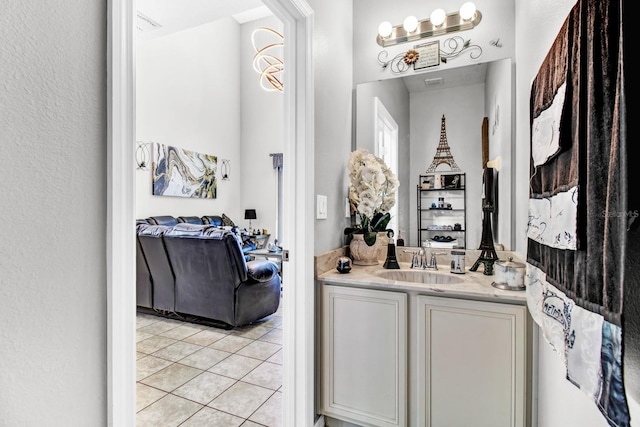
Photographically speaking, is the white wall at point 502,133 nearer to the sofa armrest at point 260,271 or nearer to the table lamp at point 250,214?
the sofa armrest at point 260,271

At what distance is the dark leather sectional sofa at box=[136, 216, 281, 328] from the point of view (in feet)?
9.89

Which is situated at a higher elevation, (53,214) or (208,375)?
(53,214)

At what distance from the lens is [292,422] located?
156 cm

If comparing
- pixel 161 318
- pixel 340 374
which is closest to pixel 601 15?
pixel 340 374

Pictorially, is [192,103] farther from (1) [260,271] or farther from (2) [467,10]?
(2) [467,10]

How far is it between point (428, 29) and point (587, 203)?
1.75 m

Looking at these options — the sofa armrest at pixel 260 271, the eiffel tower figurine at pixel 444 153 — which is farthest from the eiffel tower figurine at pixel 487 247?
the sofa armrest at pixel 260 271

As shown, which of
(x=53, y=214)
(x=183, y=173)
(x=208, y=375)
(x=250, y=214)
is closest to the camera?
(x=53, y=214)

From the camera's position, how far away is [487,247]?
1.76 metres

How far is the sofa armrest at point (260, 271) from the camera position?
3125 millimetres

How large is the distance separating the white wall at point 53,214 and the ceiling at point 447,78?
178 centimetres

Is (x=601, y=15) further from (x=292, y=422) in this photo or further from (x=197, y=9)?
(x=197, y=9)

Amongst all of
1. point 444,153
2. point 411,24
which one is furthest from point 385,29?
point 444,153

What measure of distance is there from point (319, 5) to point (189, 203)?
479cm
